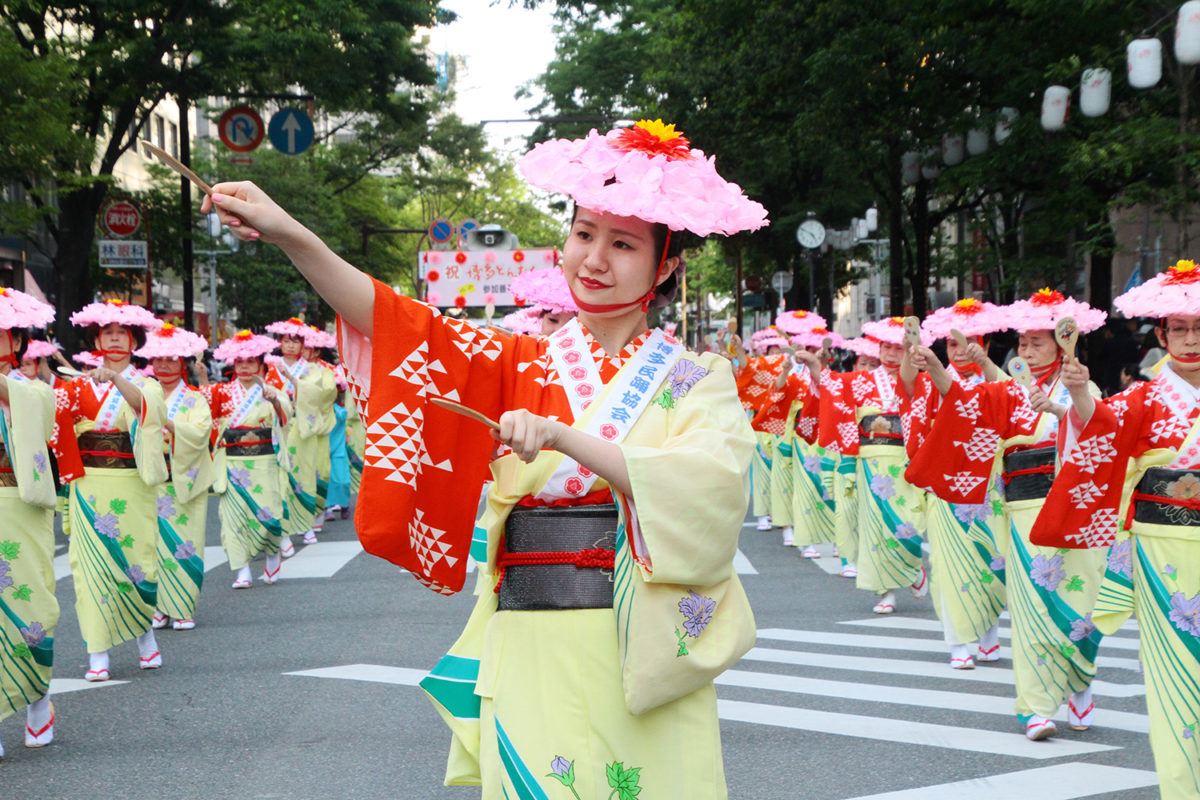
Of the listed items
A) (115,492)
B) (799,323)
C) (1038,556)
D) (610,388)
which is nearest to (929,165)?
(799,323)

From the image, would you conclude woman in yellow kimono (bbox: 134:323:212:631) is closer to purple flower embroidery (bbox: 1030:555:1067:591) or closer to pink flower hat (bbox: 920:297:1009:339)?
pink flower hat (bbox: 920:297:1009:339)

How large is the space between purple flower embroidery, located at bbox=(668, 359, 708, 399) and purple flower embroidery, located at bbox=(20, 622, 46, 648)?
13.5 ft

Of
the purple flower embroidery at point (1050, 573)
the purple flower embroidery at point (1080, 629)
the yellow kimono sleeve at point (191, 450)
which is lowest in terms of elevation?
the purple flower embroidery at point (1080, 629)

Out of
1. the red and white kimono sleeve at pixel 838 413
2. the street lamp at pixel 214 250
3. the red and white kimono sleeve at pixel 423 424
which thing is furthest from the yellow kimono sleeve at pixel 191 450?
the street lamp at pixel 214 250

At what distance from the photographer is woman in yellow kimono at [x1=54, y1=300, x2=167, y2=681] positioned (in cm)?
695

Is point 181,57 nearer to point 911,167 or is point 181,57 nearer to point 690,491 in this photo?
point 911,167

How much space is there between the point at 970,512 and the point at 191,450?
4.81 metres

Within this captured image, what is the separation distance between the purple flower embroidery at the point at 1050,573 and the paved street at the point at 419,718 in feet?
2.22

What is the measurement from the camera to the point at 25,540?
5.65 metres

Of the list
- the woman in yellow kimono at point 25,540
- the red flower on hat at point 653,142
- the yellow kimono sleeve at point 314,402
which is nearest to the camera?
the red flower on hat at point 653,142

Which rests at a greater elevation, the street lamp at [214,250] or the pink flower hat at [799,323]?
the street lamp at [214,250]

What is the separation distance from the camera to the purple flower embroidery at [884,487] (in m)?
8.81

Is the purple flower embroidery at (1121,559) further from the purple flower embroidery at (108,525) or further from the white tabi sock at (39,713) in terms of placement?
the purple flower embroidery at (108,525)

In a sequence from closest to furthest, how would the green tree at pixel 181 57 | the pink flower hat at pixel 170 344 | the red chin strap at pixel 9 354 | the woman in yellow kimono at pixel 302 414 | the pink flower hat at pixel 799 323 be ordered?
the red chin strap at pixel 9 354, the pink flower hat at pixel 170 344, the pink flower hat at pixel 799 323, the woman in yellow kimono at pixel 302 414, the green tree at pixel 181 57
